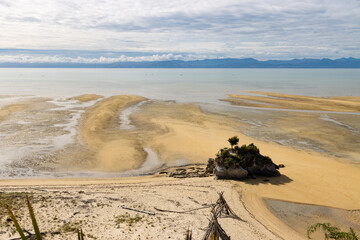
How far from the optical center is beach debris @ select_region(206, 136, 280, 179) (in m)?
25.6

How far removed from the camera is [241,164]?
26.4 meters

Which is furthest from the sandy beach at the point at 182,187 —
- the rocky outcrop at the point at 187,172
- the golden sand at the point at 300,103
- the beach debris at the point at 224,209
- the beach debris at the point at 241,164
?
the golden sand at the point at 300,103

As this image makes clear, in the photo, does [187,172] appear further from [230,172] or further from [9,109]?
[9,109]

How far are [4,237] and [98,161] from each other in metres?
17.7

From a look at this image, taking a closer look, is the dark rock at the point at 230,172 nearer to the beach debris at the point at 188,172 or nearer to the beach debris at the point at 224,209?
the beach debris at the point at 188,172

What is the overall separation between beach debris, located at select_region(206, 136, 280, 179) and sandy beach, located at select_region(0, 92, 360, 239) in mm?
985

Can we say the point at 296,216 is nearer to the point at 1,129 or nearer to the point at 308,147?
the point at 308,147

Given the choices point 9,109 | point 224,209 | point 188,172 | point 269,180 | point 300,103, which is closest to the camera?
point 224,209

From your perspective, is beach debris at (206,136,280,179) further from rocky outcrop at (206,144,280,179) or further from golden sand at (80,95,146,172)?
golden sand at (80,95,146,172)

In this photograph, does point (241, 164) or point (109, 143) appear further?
point (109, 143)

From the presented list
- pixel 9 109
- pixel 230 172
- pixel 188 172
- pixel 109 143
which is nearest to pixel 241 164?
pixel 230 172

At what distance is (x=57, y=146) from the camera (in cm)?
3700

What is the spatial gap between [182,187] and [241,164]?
21.6 feet

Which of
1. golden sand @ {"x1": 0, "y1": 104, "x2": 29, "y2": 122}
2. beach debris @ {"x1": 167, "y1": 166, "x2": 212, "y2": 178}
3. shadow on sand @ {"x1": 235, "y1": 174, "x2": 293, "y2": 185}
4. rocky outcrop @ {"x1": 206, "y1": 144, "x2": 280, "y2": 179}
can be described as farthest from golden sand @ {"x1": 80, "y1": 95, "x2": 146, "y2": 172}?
golden sand @ {"x1": 0, "y1": 104, "x2": 29, "y2": 122}
